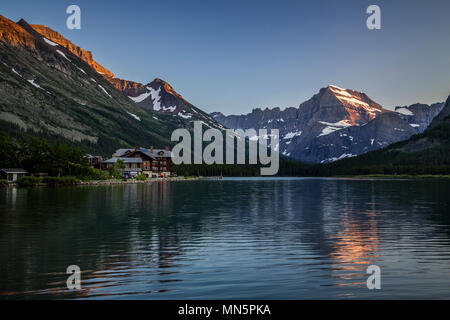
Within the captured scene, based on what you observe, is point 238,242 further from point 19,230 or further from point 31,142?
point 31,142

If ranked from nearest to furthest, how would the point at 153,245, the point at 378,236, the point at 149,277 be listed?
the point at 149,277
the point at 153,245
the point at 378,236

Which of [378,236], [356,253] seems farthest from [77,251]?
[378,236]

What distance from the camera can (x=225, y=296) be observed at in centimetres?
1717

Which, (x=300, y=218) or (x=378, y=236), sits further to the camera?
(x=300, y=218)

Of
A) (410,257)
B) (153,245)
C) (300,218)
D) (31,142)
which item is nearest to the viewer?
(410,257)

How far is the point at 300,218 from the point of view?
46969mm

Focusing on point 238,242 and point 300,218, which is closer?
point 238,242

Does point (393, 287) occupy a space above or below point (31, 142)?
below

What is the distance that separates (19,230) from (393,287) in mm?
31257

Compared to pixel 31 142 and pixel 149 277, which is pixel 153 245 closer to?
pixel 149 277

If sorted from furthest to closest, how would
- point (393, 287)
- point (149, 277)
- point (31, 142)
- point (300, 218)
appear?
point (31, 142), point (300, 218), point (149, 277), point (393, 287)
